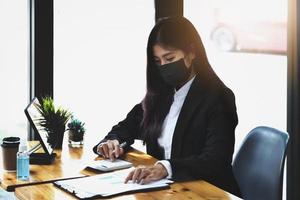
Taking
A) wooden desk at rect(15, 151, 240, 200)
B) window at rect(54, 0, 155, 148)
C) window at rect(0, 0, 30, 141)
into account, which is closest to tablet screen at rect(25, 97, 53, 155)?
wooden desk at rect(15, 151, 240, 200)

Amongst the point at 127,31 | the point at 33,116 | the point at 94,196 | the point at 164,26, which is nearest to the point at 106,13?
the point at 127,31

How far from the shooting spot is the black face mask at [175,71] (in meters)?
2.48

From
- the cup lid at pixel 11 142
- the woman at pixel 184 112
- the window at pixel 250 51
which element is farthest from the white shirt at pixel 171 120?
the window at pixel 250 51

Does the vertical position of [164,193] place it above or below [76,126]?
below

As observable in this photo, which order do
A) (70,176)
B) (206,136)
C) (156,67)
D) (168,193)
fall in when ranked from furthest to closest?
(156,67) → (206,136) → (70,176) → (168,193)

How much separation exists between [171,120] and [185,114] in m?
0.13

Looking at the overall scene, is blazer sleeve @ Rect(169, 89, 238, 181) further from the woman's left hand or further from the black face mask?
the black face mask

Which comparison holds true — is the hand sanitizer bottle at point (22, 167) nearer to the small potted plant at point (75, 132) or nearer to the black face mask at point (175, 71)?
the small potted plant at point (75, 132)

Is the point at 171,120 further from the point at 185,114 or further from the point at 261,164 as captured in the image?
the point at 261,164

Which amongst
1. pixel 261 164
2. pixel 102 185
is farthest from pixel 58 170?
pixel 261 164

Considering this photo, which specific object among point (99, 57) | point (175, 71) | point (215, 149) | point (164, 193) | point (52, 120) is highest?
point (99, 57)

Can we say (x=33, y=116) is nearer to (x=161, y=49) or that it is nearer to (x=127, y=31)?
(x=161, y=49)

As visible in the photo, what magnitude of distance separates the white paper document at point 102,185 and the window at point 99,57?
1302 millimetres

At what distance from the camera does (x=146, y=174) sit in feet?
6.71
